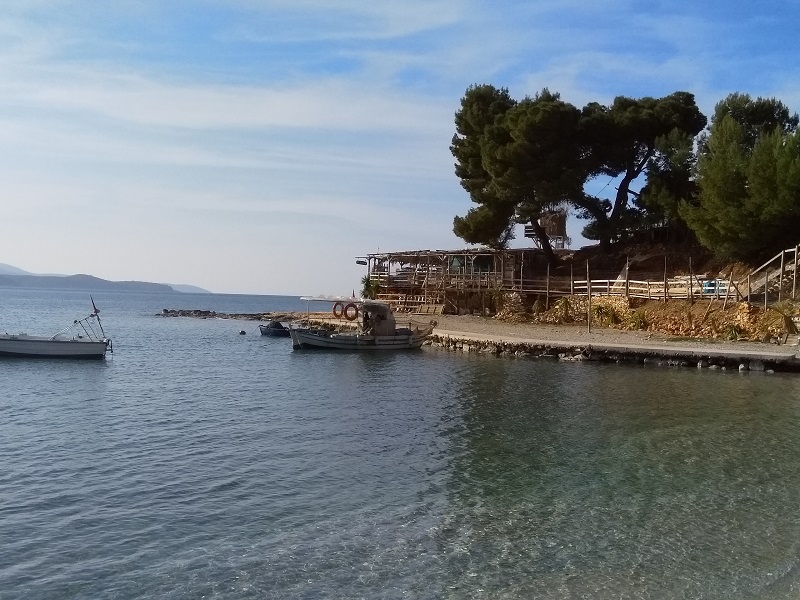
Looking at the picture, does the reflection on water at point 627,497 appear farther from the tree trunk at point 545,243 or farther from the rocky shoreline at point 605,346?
the tree trunk at point 545,243

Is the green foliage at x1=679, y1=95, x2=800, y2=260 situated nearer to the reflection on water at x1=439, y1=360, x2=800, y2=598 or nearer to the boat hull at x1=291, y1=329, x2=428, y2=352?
the reflection on water at x1=439, y1=360, x2=800, y2=598

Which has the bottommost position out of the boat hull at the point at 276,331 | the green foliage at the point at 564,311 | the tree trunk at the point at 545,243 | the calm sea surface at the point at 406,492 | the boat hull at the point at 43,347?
the calm sea surface at the point at 406,492

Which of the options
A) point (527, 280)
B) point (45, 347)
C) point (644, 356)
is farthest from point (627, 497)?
point (527, 280)

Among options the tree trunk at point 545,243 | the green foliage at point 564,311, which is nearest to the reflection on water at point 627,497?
the green foliage at point 564,311

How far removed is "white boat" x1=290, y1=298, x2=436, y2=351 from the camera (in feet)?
139

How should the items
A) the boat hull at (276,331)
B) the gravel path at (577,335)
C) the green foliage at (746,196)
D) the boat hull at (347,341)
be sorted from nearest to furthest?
the gravel path at (577,335)
the green foliage at (746,196)
the boat hull at (347,341)
the boat hull at (276,331)

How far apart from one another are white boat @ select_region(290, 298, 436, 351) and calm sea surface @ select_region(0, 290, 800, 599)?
15161 mm

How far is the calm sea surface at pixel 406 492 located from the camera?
977cm

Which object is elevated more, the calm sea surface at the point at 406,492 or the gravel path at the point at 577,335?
the gravel path at the point at 577,335

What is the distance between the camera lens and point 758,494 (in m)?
13.2

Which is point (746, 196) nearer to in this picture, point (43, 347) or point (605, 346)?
point (605, 346)

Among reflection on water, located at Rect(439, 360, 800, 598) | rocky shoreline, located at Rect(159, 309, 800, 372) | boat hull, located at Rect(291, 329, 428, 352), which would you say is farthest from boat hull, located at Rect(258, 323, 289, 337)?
reflection on water, located at Rect(439, 360, 800, 598)

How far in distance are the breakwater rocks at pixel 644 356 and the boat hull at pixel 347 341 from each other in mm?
4062

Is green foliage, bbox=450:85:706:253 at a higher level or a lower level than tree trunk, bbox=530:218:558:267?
higher
